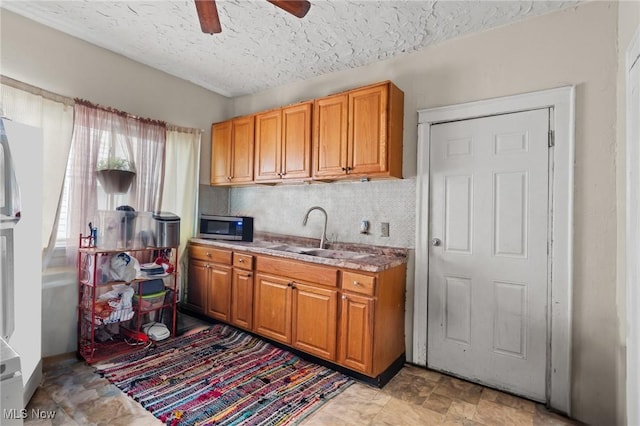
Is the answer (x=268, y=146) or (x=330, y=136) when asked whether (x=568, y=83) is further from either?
(x=268, y=146)

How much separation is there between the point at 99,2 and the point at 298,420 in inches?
117

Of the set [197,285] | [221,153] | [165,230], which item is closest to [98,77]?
[221,153]

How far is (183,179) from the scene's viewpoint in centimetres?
349

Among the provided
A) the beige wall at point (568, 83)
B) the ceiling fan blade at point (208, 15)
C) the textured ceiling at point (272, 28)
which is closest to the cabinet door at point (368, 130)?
the beige wall at point (568, 83)

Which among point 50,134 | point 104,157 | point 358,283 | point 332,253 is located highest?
point 50,134

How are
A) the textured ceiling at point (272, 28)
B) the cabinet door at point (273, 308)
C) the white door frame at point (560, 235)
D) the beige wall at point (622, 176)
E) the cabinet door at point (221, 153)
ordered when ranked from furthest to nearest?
the cabinet door at point (221, 153)
the cabinet door at point (273, 308)
the textured ceiling at point (272, 28)
the white door frame at point (560, 235)
the beige wall at point (622, 176)

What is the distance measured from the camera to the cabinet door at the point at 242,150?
343 cm

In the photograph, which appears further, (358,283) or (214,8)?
(358,283)

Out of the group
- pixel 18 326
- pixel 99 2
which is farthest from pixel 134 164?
pixel 18 326

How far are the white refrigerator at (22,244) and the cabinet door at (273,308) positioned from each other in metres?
1.52

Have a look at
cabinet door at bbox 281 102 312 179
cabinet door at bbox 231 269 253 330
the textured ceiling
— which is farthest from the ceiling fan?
cabinet door at bbox 231 269 253 330

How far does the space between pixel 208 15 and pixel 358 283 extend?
5.89 feet

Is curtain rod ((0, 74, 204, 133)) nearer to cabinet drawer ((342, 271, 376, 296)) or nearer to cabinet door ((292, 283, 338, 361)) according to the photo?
cabinet door ((292, 283, 338, 361))

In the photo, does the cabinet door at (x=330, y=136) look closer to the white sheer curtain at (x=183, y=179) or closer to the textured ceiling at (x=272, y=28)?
the textured ceiling at (x=272, y=28)
